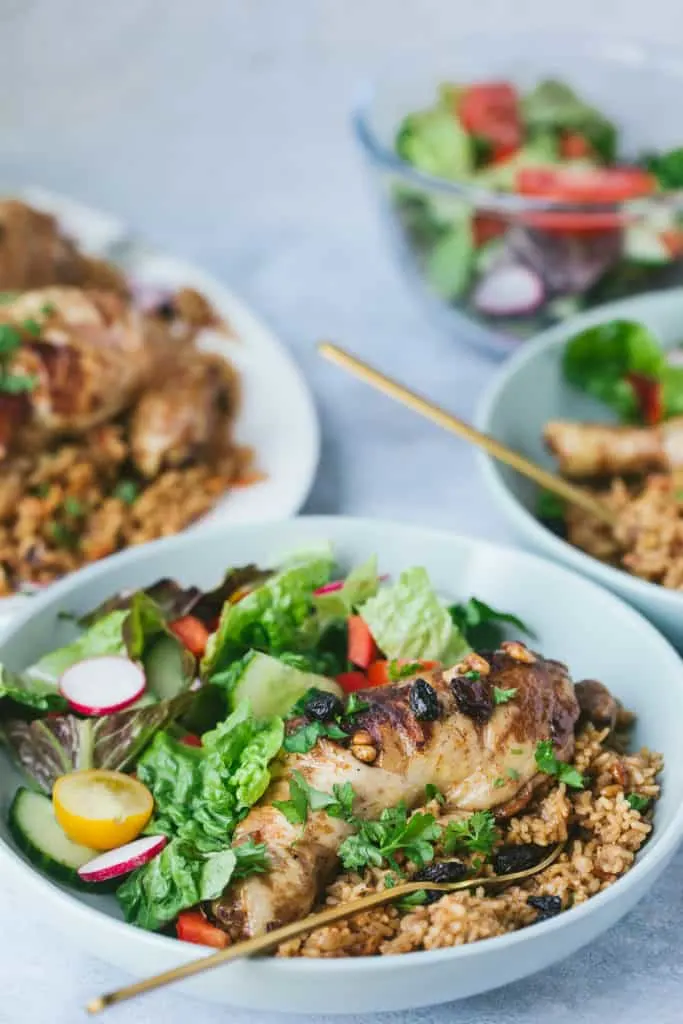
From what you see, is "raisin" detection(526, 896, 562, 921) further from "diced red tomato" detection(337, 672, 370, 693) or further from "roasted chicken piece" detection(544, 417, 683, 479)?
"roasted chicken piece" detection(544, 417, 683, 479)

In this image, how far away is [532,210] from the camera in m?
4.15

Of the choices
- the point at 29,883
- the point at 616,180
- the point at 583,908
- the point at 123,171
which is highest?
the point at 616,180

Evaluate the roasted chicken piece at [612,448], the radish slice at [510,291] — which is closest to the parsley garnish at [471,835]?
the roasted chicken piece at [612,448]

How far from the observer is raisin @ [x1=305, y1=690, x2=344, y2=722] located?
2.51m

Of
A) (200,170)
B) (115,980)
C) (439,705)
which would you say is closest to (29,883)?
(115,980)

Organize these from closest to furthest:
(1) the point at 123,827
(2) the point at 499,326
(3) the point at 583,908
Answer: (3) the point at 583,908 → (1) the point at 123,827 → (2) the point at 499,326

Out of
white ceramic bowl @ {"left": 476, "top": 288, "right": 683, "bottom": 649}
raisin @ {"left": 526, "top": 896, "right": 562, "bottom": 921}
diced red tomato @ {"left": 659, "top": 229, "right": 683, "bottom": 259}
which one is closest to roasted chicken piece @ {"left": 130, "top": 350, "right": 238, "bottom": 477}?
white ceramic bowl @ {"left": 476, "top": 288, "right": 683, "bottom": 649}

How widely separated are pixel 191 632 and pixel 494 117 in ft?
8.82

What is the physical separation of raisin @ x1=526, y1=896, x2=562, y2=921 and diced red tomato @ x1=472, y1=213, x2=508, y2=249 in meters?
2.47

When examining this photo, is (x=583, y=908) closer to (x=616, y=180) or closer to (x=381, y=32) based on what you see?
(x=616, y=180)

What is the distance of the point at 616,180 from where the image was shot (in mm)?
4605

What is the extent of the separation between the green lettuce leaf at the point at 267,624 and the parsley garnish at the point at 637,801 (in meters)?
0.77

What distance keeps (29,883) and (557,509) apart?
185 cm

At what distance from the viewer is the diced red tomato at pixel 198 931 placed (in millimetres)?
2283
